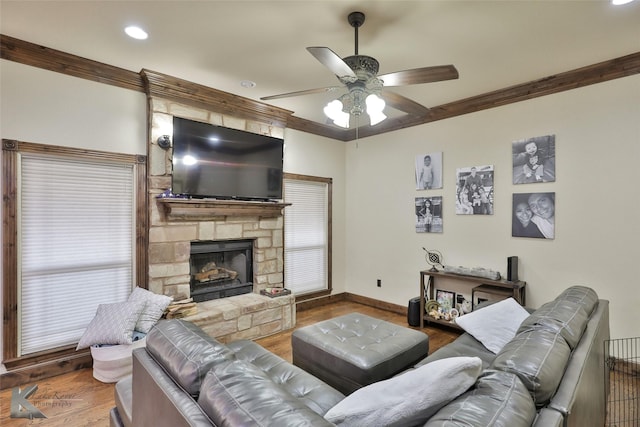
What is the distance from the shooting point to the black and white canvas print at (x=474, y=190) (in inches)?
141

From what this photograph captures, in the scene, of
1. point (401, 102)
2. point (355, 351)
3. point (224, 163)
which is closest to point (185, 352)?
point (355, 351)

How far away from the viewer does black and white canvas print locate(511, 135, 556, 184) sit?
3146 mm

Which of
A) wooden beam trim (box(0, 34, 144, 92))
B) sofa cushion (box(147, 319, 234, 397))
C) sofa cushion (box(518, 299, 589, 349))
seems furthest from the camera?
wooden beam trim (box(0, 34, 144, 92))

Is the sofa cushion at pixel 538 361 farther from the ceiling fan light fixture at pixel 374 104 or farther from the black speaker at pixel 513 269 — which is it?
the black speaker at pixel 513 269

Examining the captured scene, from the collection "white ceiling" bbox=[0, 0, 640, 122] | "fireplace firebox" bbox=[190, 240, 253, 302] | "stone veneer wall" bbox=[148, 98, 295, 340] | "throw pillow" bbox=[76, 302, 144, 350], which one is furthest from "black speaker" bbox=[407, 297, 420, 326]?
"throw pillow" bbox=[76, 302, 144, 350]

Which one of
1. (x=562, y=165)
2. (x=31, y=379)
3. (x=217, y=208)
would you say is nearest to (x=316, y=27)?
(x=217, y=208)

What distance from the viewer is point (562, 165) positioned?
10.1 ft

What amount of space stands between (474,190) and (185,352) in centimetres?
356

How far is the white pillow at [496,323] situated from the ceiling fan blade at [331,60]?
1982 millimetres

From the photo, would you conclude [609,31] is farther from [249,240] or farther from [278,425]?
[249,240]

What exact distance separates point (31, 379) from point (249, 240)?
2338 millimetres

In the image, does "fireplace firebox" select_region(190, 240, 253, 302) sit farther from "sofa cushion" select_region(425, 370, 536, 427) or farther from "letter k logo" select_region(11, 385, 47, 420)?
"sofa cushion" select_region(425, 370, 536, 427)

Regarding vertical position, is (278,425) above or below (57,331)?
above

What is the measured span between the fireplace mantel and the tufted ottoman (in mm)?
1742
